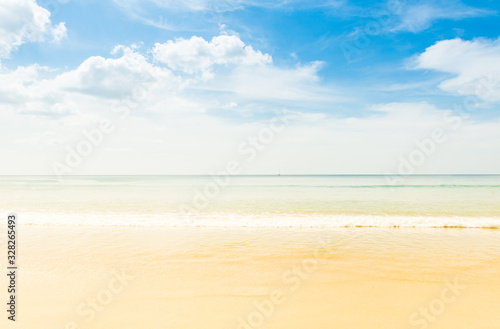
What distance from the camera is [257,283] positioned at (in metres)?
5.82

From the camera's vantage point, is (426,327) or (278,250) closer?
(426,327)

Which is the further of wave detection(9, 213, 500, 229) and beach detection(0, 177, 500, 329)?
wave detection(9, 213, 500, 229)

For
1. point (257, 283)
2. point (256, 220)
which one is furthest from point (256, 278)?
point (256, 220)

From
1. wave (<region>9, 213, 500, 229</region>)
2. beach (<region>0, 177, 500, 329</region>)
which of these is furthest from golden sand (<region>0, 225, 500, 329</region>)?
wave (<region>9, 213, 500, 229</region>)

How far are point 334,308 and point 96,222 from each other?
12347 millimetres

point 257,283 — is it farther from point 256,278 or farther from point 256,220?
point 256,220

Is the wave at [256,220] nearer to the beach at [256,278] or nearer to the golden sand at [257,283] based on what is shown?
the beach at [256,278]

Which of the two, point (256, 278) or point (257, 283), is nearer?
point (257, 283)

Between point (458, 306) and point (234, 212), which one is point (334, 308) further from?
point (234, 212)

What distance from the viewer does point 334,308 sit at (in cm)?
469

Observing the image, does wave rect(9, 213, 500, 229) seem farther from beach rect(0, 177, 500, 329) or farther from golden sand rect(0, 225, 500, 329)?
golden sand rect(0, 225, 500, 329)

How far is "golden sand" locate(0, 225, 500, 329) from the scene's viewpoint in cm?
441

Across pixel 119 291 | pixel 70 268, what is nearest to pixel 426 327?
pixel 119 291

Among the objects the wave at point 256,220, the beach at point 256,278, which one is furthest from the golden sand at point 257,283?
the wave at point 256,220
